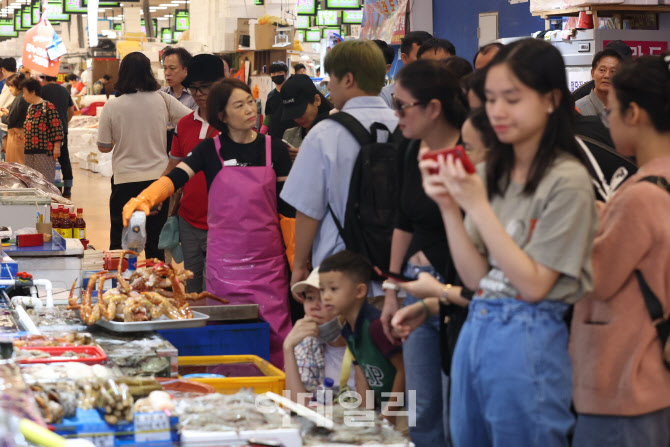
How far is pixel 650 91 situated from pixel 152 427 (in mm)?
1536

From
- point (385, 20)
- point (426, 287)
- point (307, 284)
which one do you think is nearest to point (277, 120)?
point (307, 284)

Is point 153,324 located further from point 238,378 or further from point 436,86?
point 436,86

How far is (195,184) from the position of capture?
510 cm

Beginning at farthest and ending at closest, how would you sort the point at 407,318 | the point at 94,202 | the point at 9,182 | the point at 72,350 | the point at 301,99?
the point at 94,202
the point at 9,182
the point at 301,99
the point at 72,350
the point at 407,318

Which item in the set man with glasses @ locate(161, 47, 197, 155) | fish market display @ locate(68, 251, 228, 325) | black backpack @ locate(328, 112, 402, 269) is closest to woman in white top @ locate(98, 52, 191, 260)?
man with glasses @ locate(161, 47, 197, 155)

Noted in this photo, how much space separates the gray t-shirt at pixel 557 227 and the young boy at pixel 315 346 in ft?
4.13

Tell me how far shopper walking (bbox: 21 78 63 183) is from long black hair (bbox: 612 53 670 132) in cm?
882

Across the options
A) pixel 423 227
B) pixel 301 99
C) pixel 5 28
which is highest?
pixel 5 28

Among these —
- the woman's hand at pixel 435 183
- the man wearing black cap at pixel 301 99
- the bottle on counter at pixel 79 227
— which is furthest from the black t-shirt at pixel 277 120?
the woman's hand at pixel 435 183

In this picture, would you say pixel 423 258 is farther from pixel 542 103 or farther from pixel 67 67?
pixel 67 67

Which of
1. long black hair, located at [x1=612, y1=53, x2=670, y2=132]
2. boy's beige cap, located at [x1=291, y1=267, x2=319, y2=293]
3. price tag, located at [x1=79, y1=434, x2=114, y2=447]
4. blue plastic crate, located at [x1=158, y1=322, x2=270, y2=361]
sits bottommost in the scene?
blue plastic crate, located at [x1=158, y1=322, x2=270, y2=361]

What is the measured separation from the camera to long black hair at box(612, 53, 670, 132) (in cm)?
239

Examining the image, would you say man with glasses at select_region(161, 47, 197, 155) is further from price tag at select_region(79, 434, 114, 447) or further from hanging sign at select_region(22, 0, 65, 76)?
hanging sign at select_region(22, 0, 65, 76)

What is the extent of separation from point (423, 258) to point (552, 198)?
90 cm
